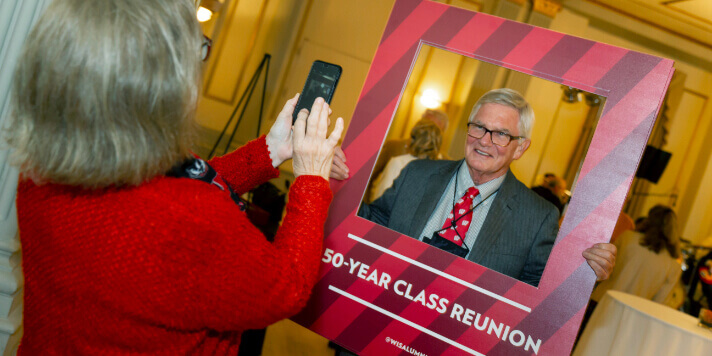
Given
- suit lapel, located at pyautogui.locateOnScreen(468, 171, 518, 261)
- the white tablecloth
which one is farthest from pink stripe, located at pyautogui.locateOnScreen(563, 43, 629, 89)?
the white tablecloth

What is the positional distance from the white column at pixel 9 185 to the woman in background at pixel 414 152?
0.93 m

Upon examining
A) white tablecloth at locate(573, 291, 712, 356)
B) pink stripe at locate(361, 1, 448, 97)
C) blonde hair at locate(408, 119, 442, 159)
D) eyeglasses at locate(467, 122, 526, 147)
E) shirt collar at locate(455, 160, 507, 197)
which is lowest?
white tablecloth at locate(573, 291, 712, 356)

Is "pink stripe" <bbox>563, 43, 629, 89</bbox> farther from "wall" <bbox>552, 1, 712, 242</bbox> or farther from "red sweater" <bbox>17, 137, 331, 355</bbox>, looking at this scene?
"wall" <bbox>552, 1, 712, 242</bbox>

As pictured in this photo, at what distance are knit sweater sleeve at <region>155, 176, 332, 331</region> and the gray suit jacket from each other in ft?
1.56

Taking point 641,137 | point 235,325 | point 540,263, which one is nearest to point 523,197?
point 540,263

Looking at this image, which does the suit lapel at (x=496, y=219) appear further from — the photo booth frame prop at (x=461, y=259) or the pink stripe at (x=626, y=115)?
the pink stripe at (x=626, y=115)

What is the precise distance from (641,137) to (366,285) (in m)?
0.73

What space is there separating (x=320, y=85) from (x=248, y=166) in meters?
Result: 0.27

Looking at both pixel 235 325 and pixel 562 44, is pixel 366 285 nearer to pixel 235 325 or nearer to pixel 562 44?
pixel 235 325

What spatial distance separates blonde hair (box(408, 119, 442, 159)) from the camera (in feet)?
4.40

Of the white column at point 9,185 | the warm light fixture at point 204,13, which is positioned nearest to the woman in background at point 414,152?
the white column at point 9,185

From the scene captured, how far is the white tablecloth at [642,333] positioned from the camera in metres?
2.86

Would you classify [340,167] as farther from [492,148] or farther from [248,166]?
→ [492,148]

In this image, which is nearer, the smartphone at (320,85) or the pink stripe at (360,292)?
the smartphone at (320,85)
